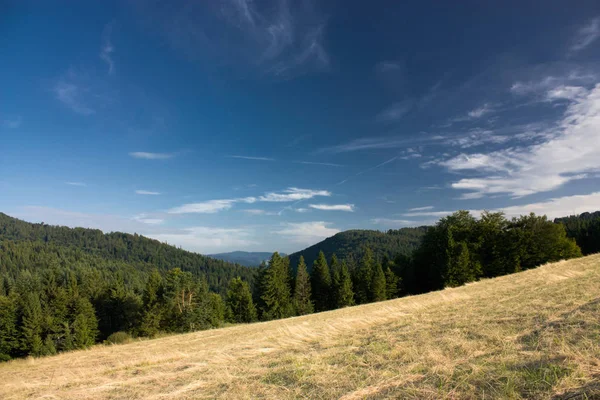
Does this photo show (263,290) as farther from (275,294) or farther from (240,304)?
(240,304)

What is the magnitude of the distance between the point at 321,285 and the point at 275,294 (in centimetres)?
1136

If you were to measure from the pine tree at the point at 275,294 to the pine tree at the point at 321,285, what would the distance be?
7.65m

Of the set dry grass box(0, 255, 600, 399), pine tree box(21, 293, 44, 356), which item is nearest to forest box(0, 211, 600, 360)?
pine tree box(21, 293, 44, 356)

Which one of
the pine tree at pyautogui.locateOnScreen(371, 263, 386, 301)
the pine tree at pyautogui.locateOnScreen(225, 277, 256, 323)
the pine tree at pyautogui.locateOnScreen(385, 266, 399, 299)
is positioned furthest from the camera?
the pine tree at pyautogui.locateOnScreen(385, 266, 399, 299)

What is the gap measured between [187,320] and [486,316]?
50.7 m

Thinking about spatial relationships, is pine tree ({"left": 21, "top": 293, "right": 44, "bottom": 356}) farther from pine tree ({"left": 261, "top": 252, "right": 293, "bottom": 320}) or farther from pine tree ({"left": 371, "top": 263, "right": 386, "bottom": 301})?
pine tree ({"left": 371, "top": 263, "right": 386, "bottom": 301})

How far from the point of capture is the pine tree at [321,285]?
63.8m

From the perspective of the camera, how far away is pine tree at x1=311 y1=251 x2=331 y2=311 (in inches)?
2511

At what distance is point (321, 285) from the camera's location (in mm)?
64438

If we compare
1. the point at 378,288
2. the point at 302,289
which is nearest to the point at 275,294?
the point at 302,289

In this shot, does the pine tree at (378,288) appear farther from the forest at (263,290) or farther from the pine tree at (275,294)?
the pine tree at (275,294)

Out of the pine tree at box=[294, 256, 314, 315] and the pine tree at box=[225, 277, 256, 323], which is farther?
the pine tree at box=[225, 277, 256, 323]

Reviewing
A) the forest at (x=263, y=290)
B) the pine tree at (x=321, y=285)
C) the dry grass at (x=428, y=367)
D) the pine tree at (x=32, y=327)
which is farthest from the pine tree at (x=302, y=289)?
the dry grass at (x=428, y=367)

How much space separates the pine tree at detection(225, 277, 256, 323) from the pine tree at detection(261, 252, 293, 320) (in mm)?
3364
